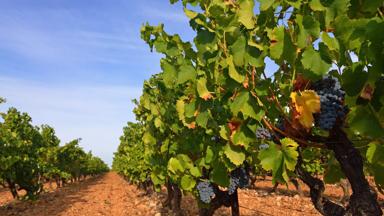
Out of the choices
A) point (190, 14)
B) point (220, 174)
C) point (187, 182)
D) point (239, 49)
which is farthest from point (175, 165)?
point (239, 49)

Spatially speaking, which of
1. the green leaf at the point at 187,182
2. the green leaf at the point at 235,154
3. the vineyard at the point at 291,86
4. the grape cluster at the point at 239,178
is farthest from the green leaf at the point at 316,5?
the grape cluster at the point at 239,178

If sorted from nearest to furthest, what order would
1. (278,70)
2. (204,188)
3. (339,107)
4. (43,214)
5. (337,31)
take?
(337,31)
(339,107)
(278,70)
(204,188)
(43,214)

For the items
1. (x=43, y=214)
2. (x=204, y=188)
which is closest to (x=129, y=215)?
(x=43, y=214)

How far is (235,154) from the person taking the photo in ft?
12.3

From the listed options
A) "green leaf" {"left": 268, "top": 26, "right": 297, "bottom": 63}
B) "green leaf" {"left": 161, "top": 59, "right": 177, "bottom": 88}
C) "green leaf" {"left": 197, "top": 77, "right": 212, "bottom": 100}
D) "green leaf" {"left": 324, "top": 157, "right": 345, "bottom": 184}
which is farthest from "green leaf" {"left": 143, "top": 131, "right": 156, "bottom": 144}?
Result: "green leaf" {"left": 268, "top": 26, "right": 297, "bottom": 63}

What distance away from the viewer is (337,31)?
2746 millimetres

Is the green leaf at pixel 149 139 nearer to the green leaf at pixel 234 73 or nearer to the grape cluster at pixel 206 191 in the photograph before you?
the grape cluster at pixel 206 191

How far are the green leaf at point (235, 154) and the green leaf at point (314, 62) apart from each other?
1.27m

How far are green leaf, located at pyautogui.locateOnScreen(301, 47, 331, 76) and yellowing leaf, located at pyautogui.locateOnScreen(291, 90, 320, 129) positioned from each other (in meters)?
0.56

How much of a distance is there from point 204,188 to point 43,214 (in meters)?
14.8

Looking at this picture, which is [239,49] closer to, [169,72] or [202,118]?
[202,118]

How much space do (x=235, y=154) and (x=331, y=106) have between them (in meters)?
0.89

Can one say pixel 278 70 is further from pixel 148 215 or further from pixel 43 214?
pixel 43 214

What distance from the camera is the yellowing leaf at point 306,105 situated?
3225 millimetres
